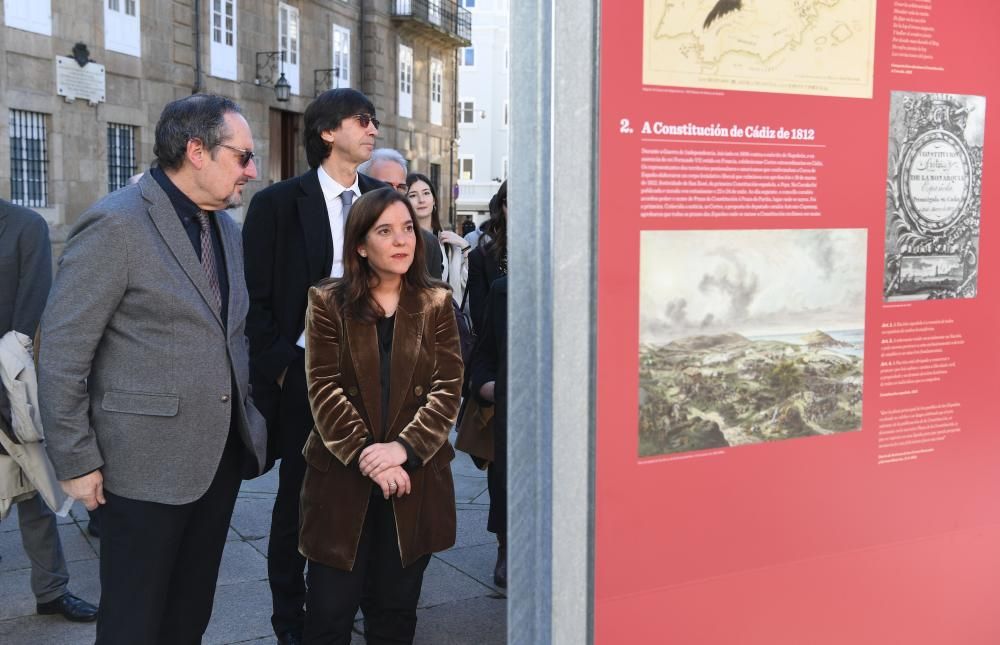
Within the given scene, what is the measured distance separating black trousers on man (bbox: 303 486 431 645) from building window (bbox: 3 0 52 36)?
17.1 m

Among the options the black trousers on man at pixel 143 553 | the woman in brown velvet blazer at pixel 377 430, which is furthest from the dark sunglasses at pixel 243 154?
the black trousers on man at pixel 143 553

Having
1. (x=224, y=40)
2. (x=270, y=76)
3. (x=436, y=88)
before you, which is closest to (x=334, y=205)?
(x=224, y=40)

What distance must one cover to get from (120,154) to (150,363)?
19032 millimetres

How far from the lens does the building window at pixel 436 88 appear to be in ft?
120

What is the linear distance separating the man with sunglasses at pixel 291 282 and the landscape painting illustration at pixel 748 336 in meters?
2.32

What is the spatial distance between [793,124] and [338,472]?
6.40 ft

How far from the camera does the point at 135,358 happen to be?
285 centimetres

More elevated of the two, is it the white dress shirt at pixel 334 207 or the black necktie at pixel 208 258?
the white dress shirt at pixel 334 207

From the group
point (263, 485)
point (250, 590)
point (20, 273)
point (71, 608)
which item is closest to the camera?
point (71, 608)

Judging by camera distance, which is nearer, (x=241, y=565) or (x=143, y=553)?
(x=143, y=553)

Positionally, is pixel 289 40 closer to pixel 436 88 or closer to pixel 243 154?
pixel 436 88

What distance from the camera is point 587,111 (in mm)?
1604

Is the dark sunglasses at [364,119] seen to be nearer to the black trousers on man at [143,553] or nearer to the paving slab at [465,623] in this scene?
the black trousers on man at [143,553]

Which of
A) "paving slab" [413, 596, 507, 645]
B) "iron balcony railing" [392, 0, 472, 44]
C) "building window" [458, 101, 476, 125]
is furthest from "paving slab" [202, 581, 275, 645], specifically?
"building window" [458, 101, 476, 125]
